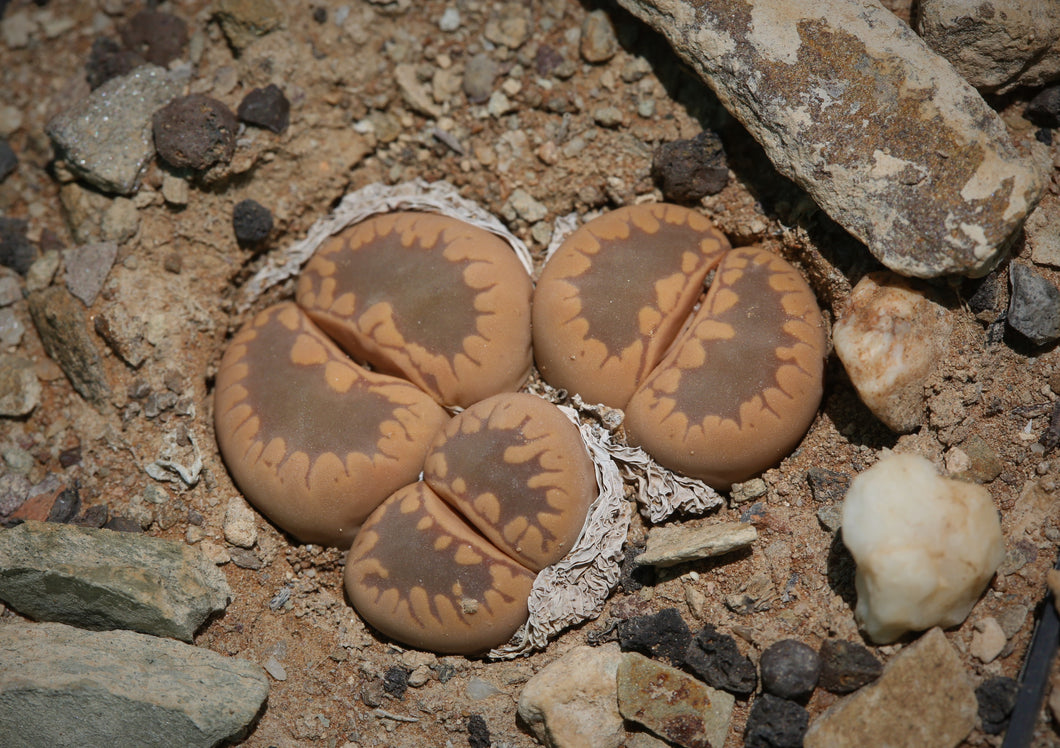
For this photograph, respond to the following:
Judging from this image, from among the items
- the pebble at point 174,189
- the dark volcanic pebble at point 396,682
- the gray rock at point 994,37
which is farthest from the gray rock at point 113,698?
the gray rock at point 994,37

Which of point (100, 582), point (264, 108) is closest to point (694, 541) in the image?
point (100, 582)

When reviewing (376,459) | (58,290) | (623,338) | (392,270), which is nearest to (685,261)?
(623,338)

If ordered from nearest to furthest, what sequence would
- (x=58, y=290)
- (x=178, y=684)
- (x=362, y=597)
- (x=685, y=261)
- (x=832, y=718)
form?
(x=832, y=718)
(x=178, y=684)
(x=362, y=597)
(x=685, y=261)
(x=58, y=290)

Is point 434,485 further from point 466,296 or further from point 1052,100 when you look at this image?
point 1052,100

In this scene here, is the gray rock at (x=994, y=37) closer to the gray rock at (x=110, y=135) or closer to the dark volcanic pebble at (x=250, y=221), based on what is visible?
the dark volcanic pebble at (x=250, y=221)

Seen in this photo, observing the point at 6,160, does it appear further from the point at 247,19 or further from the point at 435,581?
the point at 435,581
